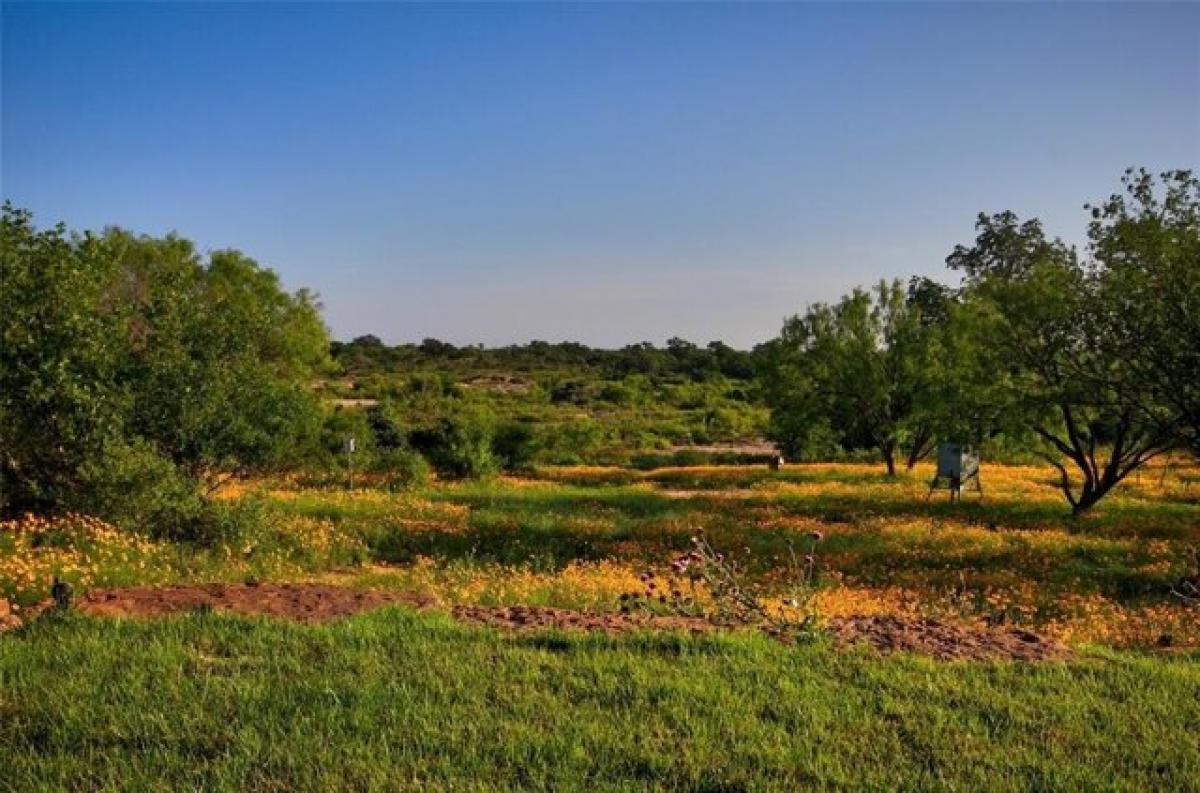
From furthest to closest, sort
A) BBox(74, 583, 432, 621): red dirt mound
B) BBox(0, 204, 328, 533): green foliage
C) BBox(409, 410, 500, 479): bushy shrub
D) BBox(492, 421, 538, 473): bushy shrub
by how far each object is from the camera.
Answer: BBox(492, 421, 538, 473): bushy shrub, BBox(409, 410, 500, 479): bushy shrub, BBox(0, 204, 328, 533): green foliage, BBox(74, 583, 432, 621): red dirt mound

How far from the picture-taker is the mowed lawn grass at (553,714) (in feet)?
15.2

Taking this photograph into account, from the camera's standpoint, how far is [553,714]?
→ 18.0 ft

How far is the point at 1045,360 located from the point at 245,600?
21382mm

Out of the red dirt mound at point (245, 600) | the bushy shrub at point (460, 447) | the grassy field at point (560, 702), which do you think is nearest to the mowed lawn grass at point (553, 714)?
the grassy field at point (560, 702)

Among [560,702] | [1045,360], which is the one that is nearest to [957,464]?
[1045,360]

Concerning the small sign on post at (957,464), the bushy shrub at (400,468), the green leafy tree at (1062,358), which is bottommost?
the bushy shrub at (400,468)

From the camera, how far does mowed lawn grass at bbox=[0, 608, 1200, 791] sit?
4633 mm

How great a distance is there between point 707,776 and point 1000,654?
4154 mm

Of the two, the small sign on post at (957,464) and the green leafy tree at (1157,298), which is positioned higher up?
the green leafy tree at (1157,298)

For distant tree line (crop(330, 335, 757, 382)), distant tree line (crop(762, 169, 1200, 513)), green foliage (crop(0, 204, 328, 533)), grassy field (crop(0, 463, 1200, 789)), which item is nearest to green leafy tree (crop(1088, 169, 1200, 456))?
distant tree line (crop(762, 169, 1200, 513))

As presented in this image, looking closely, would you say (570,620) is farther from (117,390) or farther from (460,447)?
(460,447)

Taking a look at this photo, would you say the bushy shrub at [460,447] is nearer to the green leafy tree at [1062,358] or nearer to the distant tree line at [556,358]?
the green leafy tree at [1062,358]

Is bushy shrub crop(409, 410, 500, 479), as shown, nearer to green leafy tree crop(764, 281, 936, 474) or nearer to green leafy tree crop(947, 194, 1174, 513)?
green leafy tree crop(764, 281, 936, 474)

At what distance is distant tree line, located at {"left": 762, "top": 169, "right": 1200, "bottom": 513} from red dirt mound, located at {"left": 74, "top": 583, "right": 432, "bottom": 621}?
1596cm
